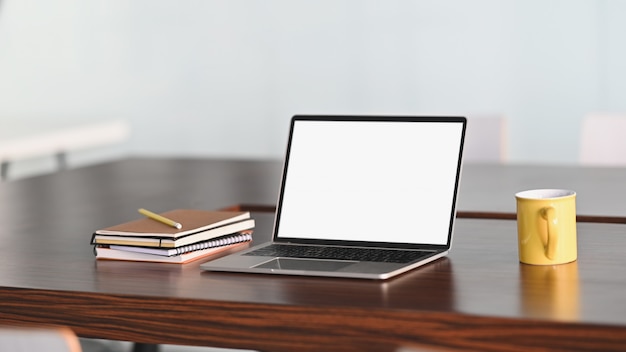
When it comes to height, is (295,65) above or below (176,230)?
above

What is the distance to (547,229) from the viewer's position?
4.23 feet

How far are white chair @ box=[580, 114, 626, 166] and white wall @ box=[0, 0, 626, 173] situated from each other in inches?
50.2

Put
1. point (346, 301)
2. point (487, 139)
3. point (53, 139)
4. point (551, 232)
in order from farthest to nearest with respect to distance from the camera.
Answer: point (53, 139), point (487, 139), point (551, 232), point (346, 301)

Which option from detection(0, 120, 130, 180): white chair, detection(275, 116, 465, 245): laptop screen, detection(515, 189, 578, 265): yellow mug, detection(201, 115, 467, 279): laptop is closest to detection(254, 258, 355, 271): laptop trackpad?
detection(201, 115, 467, 279): laptop

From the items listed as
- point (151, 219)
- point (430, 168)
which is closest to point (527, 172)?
point (430, 168)

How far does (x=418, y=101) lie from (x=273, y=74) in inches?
27.2

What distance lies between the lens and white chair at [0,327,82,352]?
94cm

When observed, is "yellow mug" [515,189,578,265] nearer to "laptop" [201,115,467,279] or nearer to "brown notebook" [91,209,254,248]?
"laptop" [201,115,467,279]

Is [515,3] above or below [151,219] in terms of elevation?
above

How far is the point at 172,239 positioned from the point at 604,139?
163 centimetres

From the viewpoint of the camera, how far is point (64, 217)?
1.88m

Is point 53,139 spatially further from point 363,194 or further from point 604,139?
point 363,194

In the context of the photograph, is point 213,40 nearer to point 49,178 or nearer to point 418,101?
point 418,101

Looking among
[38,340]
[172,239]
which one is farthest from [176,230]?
[38,340]
